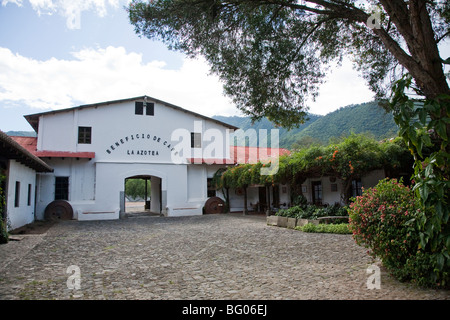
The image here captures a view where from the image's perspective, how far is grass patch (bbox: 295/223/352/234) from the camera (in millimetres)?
10022

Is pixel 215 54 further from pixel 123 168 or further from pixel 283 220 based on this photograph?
pixel 123 168

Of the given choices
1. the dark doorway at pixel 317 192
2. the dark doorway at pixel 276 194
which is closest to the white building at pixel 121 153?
the dark doorway at pixel 276 194

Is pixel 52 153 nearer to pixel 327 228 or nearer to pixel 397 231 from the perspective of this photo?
pixel 327 228

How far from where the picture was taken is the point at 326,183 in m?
16.7

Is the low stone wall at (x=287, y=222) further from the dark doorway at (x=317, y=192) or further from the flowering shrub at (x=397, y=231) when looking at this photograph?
the flowering shrub at (x=397, y=231)

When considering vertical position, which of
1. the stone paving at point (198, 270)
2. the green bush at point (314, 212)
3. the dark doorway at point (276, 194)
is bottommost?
the stone paving at point (198, 270)

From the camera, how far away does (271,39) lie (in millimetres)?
7438

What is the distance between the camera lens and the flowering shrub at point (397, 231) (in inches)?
160

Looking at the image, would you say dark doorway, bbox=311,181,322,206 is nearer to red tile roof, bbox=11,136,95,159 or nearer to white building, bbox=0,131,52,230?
red tile roof, bbox=11,136,95,159

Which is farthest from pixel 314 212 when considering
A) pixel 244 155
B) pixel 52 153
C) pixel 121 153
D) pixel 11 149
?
pixel 52 153

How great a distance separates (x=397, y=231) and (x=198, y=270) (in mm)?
3153

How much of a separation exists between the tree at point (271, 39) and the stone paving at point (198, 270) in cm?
337

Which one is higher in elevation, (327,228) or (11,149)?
(11,149)
